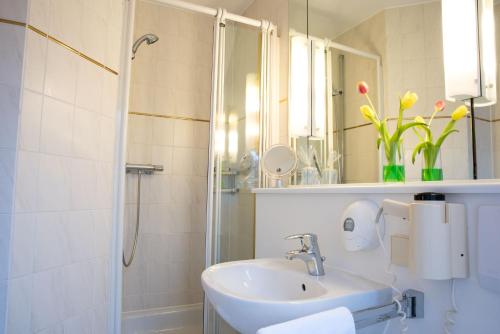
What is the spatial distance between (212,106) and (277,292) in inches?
40.9

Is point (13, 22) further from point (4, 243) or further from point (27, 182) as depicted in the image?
point (4, 243)

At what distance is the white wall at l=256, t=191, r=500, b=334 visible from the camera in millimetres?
729

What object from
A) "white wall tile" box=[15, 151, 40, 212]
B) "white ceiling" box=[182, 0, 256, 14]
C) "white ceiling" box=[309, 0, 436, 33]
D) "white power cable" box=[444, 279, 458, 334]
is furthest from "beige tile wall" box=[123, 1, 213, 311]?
"white power cable" box=[444, 279, 458, 334]

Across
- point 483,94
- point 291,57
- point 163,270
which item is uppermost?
point 291,57

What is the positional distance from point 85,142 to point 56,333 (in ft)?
2.58

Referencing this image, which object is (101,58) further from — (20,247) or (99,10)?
(20,247)

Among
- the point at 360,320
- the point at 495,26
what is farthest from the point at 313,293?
the point at 495,26

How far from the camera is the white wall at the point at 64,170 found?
3.87ft

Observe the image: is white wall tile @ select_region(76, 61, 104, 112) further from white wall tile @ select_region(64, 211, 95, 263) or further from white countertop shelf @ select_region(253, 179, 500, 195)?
white countertop shelf @ select_region(253, 179, 500, 195)

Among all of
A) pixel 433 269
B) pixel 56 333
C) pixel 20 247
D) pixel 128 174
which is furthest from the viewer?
pixel 128 174

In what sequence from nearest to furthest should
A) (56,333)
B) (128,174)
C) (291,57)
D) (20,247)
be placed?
(20,247), (56,333), (291,57), (128,174)

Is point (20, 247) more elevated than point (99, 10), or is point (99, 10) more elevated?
point (99, 10)

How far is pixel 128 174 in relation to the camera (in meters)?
2.30

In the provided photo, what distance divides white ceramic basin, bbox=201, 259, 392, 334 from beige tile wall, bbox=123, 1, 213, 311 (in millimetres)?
1364
